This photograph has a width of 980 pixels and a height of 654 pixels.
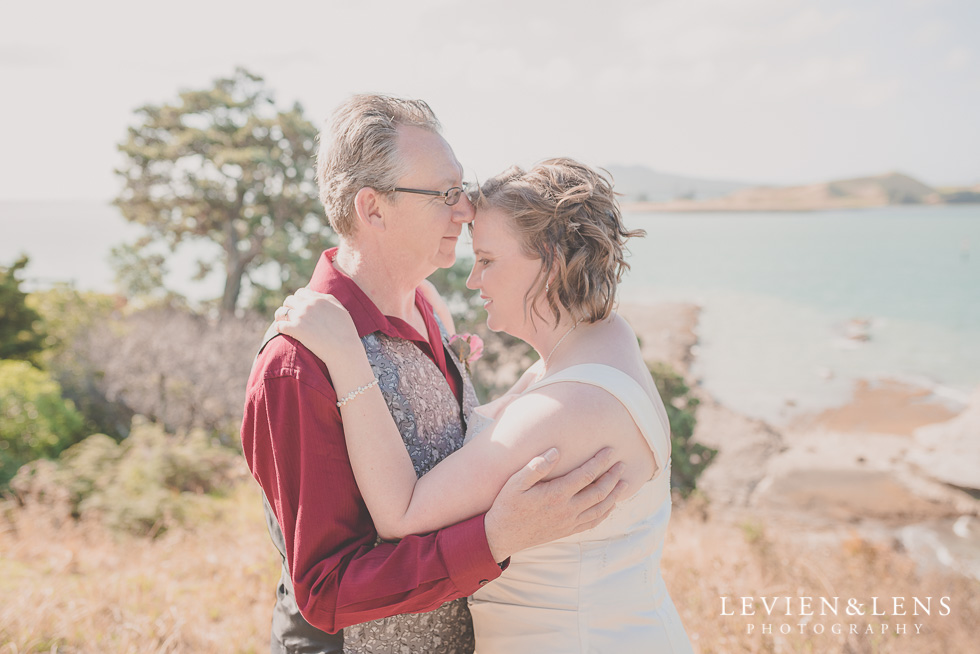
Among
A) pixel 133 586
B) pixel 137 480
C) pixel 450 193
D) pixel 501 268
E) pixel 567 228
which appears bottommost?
pixel 137 480

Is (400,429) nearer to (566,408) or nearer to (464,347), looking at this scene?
(566,408)

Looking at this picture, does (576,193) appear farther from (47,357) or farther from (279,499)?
(47,357)

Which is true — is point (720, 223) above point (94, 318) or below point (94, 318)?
below

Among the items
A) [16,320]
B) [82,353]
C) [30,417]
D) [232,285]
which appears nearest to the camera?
[30,417]

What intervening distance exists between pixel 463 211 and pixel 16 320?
14303mm

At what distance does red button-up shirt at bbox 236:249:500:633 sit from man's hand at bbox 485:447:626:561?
5 cm

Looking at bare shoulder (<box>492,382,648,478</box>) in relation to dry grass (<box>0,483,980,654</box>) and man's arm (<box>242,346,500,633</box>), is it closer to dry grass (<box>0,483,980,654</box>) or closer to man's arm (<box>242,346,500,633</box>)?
man's arm (<box>242,346,500,633</box>)

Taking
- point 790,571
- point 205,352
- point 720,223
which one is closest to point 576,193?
point 790,571

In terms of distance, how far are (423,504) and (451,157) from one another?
120 centimetres

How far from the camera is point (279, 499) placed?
172 centimetres

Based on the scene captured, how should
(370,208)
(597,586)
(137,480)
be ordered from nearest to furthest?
(597,586), (370,208), (137,480)

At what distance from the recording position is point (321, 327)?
171 centimetres

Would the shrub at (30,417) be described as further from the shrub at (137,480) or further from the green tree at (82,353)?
the green tree at (82,353)

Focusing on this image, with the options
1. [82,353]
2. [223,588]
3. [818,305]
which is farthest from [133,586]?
[818,305]
